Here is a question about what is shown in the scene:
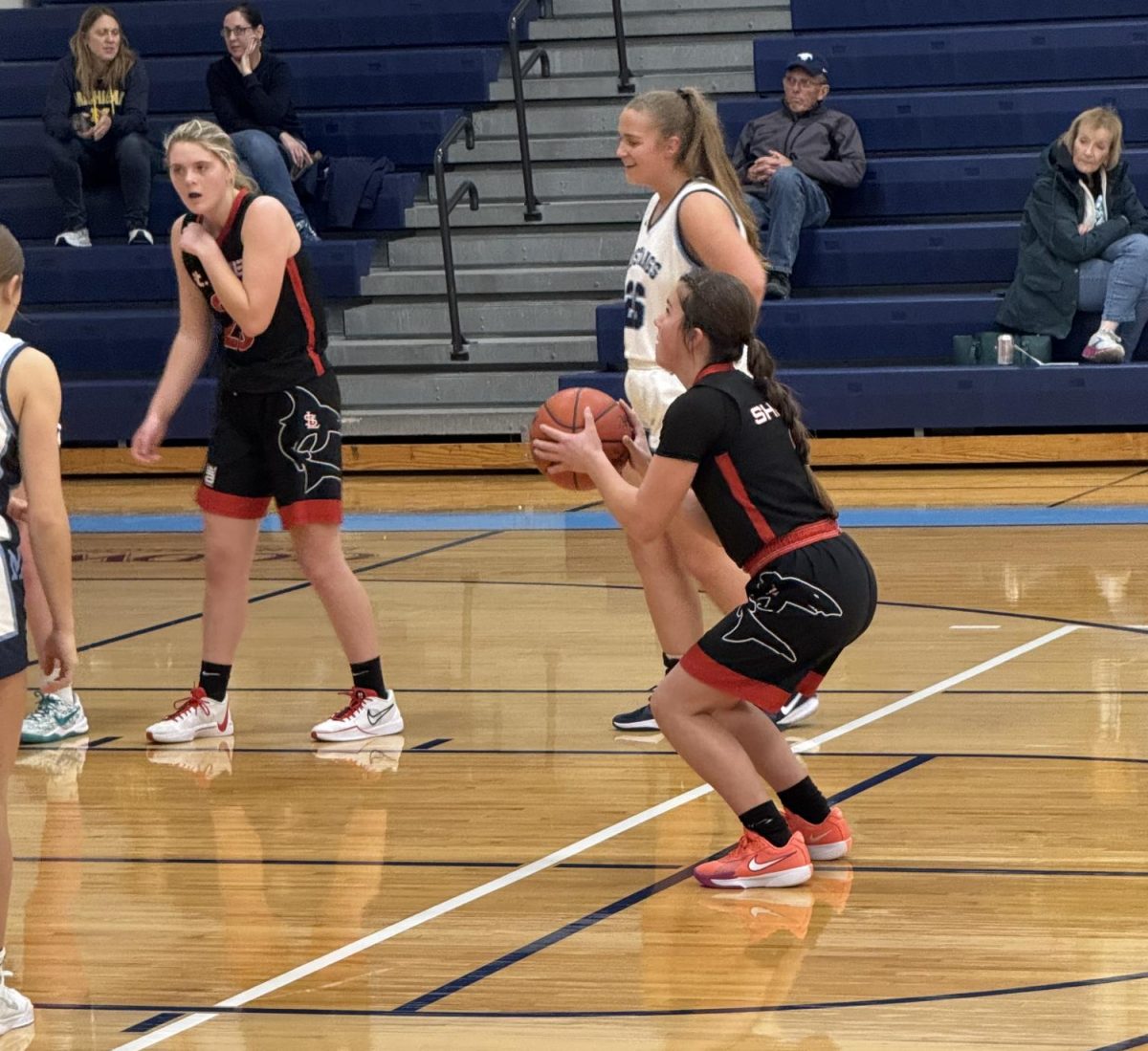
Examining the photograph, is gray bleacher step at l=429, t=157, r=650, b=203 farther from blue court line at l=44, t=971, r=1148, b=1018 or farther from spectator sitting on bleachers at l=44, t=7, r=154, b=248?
blue court line at l=44, t=971, r=1148, b=1018

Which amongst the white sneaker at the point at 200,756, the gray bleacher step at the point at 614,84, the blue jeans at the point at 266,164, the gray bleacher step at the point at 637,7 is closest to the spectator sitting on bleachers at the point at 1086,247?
the gray bleacher step at the point at 614,84

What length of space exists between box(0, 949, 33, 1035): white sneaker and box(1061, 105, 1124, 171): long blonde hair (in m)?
7.04

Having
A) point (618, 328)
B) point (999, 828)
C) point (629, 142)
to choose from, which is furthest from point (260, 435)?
point (618, 328)

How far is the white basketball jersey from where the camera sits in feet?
14.4

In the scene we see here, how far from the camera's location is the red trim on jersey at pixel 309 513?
4.61 metres

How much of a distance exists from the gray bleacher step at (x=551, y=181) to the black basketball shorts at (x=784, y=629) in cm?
744

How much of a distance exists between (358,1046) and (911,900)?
3.37 ft

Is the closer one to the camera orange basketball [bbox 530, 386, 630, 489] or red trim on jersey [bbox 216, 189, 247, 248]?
orange basketball [bbox 530, 386, 630, 489]

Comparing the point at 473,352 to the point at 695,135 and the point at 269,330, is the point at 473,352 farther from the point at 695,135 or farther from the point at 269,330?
the point at 695,135

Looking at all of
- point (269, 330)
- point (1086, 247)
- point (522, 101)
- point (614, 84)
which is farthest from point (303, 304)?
point (614, 84)

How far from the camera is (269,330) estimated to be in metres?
4.60

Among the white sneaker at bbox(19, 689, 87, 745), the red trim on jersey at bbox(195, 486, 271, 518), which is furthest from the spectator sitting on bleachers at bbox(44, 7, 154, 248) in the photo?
the red trim on jersey at bbox(195, 486, 271, 518)

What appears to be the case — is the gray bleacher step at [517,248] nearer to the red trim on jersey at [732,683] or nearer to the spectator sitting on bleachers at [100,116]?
the spectator sitting on bleachers at [100,116]

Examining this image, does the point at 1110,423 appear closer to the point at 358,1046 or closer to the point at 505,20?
the point at 505,20
